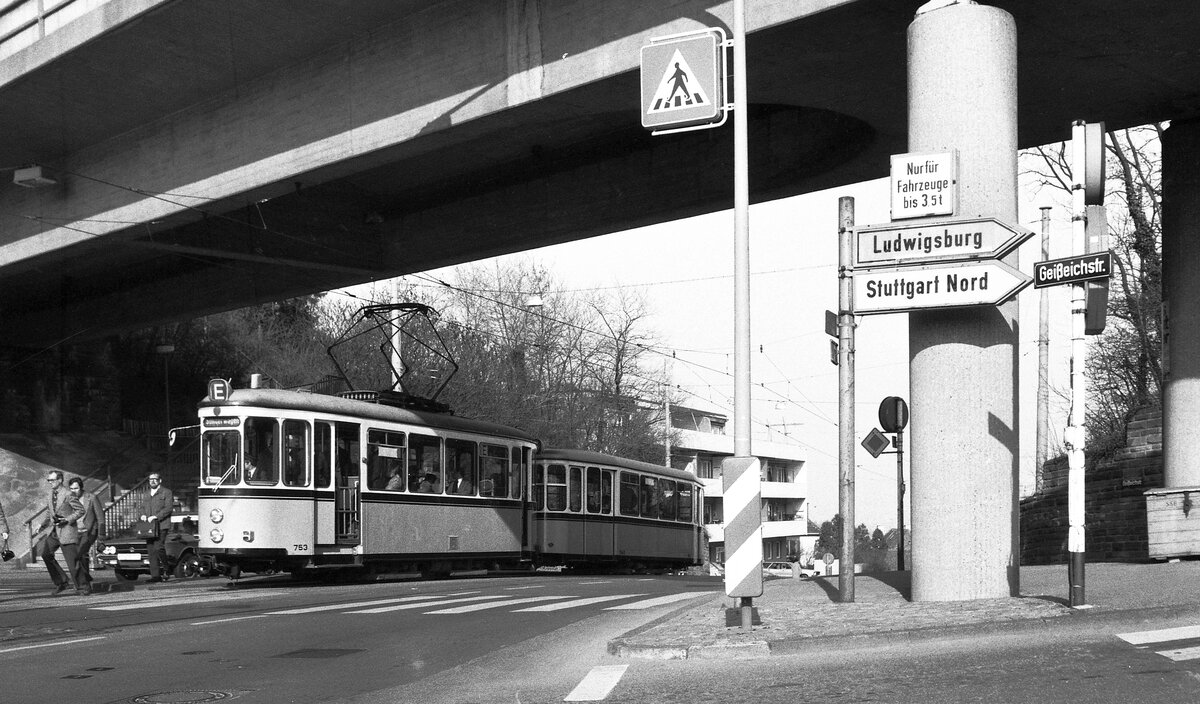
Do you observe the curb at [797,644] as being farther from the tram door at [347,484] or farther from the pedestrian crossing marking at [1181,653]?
the tram door at [347,484]

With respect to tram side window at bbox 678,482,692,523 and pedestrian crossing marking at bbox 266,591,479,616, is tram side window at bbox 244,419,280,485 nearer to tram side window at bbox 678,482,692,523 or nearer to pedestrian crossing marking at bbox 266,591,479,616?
pedestrian crossing marking at bbox 266,591,479,616

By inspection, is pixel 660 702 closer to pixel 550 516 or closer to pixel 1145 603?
pixel 1145 603

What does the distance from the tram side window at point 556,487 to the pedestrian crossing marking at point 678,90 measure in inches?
589

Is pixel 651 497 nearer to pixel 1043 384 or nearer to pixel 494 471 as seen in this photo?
pixel 494 471

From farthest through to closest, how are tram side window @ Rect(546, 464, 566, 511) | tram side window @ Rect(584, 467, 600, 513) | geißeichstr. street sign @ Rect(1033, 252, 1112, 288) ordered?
tram side window @ Rect(584, 467, 600, 513), tram side window @ Rect(546, 464, 566, 511), geißeichstr. street sign @ Rect(1033, 252, 1112, 288)

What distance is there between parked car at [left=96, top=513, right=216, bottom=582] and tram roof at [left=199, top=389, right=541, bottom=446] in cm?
524

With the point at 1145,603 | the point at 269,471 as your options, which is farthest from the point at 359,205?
the point at 1145,603

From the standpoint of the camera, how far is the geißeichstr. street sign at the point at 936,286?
39.5ft

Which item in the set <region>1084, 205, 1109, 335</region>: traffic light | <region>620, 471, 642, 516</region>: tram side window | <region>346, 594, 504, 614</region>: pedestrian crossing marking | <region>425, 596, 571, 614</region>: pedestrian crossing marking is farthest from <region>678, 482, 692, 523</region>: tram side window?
<region>1084, 205, 1109, 335</region>: traffic light

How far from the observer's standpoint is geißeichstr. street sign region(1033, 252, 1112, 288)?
1046cm

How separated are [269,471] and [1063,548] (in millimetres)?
15777

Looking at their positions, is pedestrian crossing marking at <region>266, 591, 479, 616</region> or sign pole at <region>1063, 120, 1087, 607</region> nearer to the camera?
sign pole at <region>1063, 120, 1087, 607</region>

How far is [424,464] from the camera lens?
890 inches

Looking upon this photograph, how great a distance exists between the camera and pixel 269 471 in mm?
19594
